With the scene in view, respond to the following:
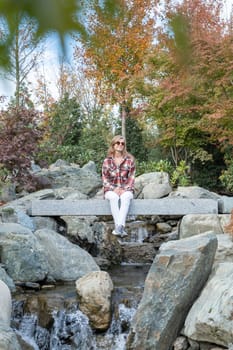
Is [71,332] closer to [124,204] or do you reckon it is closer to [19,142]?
[124,204]

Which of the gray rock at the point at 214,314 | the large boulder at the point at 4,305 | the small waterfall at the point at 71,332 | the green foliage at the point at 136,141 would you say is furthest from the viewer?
the green foliage at the point at 136,141

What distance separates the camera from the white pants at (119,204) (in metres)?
5.49

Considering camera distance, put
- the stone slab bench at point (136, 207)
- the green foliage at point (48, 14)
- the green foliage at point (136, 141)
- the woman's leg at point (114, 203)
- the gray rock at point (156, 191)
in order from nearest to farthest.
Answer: the green foliage at point (48, 14) < the woman's leg at point (114, 203) < the stone slab bench at point (136, 207) < the gray rock at point (156, 191) < the green foliage at point (136, 141)

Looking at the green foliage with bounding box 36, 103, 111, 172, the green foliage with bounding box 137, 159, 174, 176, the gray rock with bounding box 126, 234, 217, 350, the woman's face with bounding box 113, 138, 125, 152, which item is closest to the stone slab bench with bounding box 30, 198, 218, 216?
the woman's face with bounding box 113, 138, 125, 152

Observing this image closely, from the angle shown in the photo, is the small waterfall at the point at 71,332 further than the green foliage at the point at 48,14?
Yes

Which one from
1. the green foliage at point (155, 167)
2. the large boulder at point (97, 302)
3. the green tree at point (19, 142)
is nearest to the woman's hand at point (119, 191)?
the large boulder at point (97, 302)

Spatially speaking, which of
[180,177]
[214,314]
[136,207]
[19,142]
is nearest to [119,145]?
[136,207]

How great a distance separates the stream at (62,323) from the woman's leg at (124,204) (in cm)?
121

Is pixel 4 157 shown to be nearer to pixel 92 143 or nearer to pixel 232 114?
pixel 232 114

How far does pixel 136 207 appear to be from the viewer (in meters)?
6.07

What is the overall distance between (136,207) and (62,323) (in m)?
2.33

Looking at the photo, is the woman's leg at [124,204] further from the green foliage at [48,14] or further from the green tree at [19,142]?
the green foliage at [48,14]

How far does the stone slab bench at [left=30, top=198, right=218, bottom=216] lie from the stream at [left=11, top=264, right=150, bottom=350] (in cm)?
185

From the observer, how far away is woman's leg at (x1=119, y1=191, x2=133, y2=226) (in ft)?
17.9
